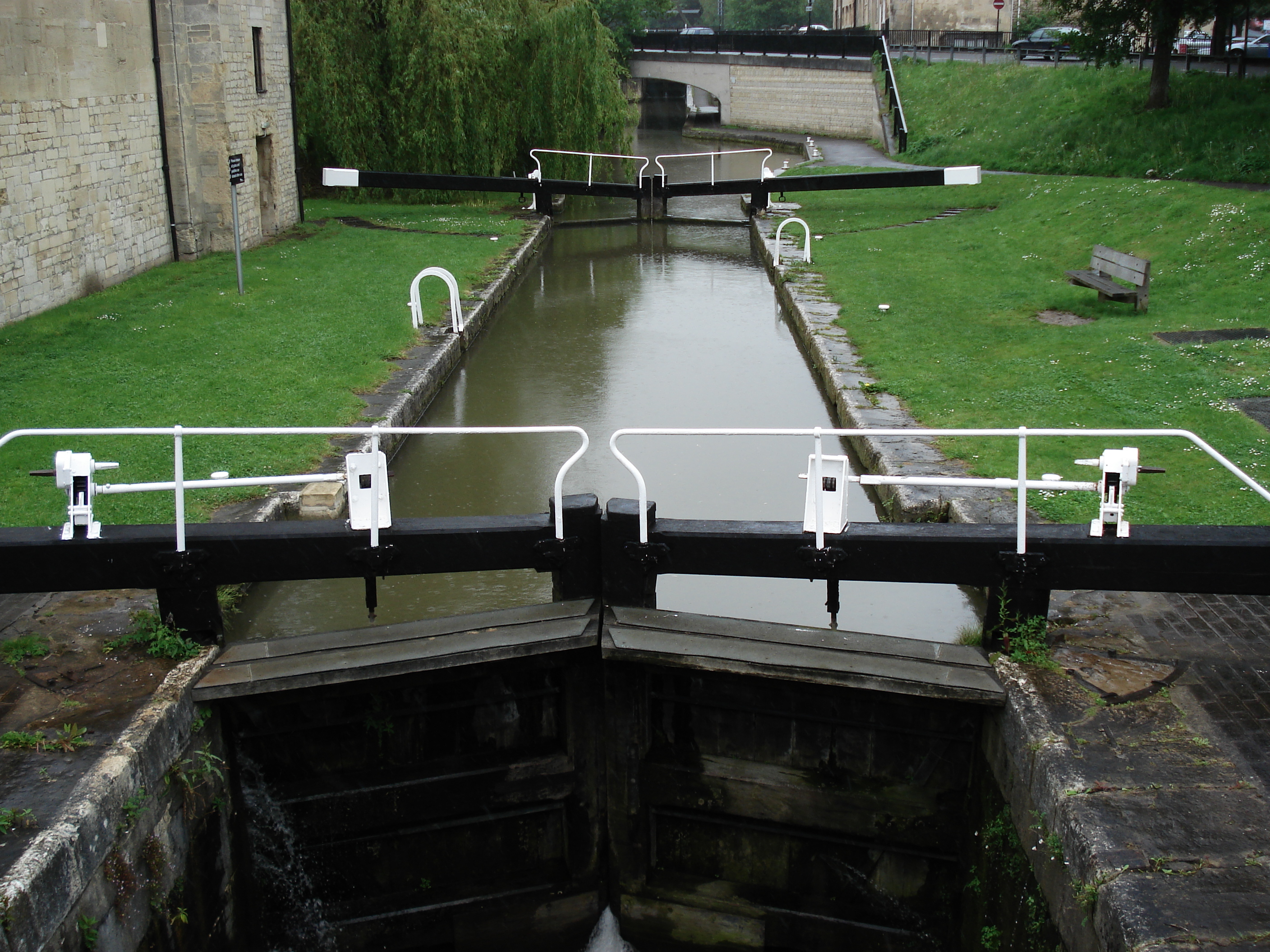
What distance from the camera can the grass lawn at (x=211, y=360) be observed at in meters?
7.50

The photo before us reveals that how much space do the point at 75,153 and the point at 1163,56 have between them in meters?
17.9

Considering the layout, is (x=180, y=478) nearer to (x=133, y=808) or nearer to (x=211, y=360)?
(x=133, y=808)

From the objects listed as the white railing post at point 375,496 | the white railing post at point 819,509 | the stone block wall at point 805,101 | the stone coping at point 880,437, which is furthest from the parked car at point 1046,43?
the white railing post at point 375,496

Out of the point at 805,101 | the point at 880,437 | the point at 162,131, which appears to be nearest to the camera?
the point at 880,437

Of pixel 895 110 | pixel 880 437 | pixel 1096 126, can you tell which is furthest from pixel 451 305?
pixel 895 110

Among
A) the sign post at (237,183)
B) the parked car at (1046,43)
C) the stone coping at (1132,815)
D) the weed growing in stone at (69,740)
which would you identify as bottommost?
the stone coping at (1132,815)

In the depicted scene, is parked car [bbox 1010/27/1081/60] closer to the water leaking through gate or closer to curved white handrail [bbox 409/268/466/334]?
curved white handrail [bbox 409/268/466/334]

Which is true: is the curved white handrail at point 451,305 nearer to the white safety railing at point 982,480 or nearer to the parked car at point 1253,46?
the white safety railing at point 982,480

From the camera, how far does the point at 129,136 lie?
14914mm

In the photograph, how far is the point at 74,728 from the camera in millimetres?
4309

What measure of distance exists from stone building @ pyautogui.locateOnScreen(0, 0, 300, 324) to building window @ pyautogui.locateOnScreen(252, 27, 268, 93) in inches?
1.1

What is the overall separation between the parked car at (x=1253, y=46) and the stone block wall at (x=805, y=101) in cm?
962

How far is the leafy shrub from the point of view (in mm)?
4918

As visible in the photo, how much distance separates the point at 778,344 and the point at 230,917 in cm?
913
